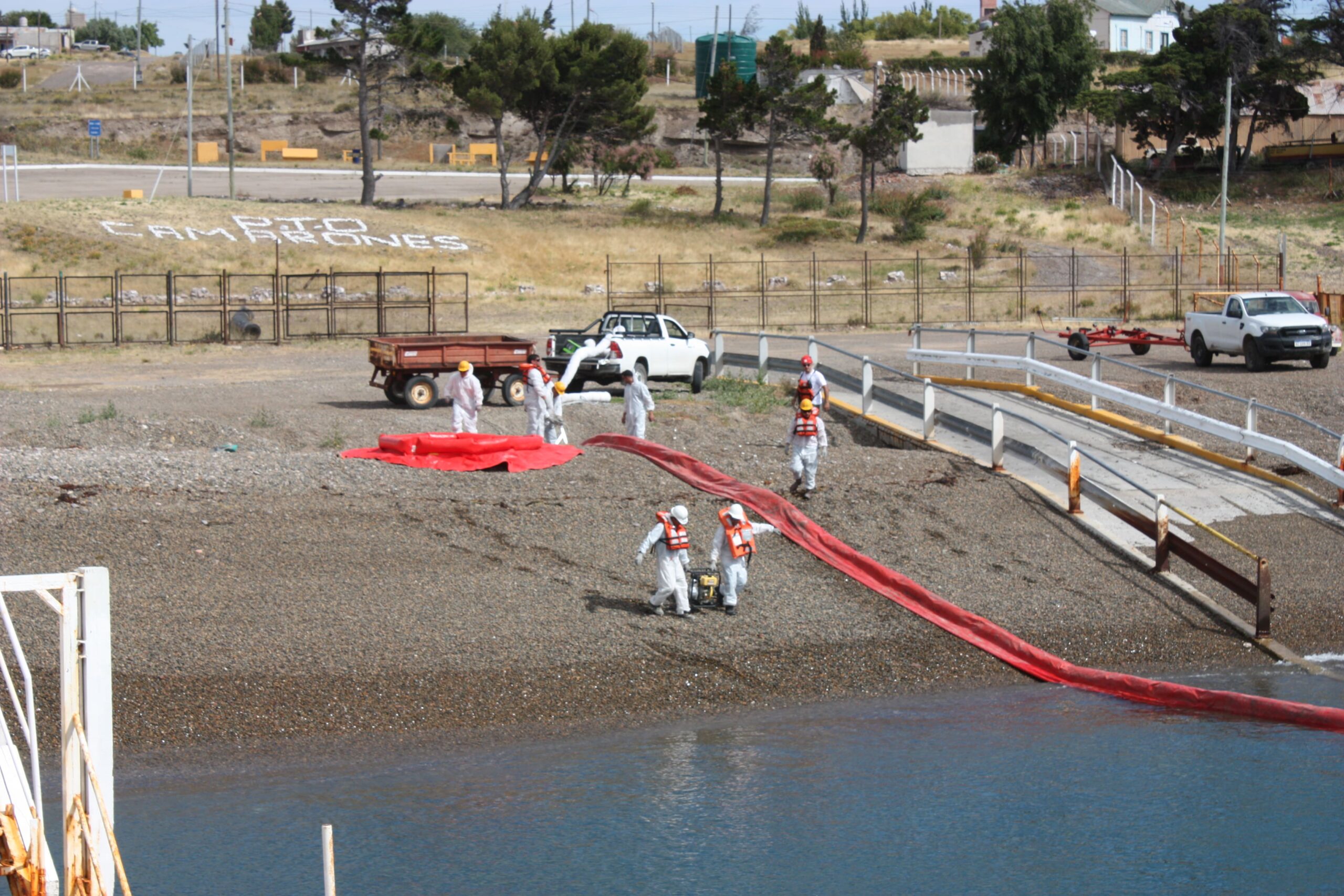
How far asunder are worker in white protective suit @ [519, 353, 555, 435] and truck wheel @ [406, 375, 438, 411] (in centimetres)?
527

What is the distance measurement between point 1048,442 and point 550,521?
988 cm

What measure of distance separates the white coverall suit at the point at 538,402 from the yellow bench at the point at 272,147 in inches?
3059

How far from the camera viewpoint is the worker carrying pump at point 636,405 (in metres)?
22.7

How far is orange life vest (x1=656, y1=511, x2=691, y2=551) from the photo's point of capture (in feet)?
49.7

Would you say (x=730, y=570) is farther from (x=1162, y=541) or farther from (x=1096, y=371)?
(x=1096, y=371)

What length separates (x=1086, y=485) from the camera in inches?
758

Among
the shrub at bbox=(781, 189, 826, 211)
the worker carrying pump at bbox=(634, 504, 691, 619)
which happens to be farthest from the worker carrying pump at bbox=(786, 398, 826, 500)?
the shrub at bbox=(781, 189, 826, 211)

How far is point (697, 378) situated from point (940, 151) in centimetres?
5828

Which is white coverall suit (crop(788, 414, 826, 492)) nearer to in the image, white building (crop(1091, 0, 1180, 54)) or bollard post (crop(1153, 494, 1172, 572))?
bollard post (crop(1153, 494, 1172, 572))

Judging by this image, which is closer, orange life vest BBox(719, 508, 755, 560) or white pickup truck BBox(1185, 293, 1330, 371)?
orange life vest BBox(719, 508, 755, 560)

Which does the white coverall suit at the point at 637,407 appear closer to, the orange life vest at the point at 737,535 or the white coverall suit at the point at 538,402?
the white coverall suit at the point at 538,402

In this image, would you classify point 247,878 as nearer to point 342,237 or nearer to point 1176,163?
point 342,237

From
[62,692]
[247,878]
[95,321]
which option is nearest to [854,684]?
[247,878]

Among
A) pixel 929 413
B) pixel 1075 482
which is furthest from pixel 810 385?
pixel 1075 482
